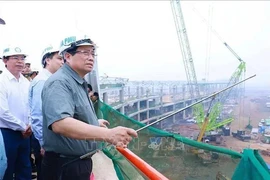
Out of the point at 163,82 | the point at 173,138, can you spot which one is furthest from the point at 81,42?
the point at 163,82

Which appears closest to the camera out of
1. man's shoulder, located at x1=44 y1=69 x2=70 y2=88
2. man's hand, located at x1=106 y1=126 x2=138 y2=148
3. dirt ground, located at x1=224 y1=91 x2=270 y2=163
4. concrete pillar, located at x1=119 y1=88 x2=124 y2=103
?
man's hand, located at x1=106 y1=126 x2=138 y2=148

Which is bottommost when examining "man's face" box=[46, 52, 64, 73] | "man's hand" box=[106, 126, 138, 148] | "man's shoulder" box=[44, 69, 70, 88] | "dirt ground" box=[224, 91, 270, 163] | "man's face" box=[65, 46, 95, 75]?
"dirt ground" box=[224, 91, 270, 163]

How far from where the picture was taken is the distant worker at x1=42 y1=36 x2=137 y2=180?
4.14ft

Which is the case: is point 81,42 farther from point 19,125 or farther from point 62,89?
point 19,125

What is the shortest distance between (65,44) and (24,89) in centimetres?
155

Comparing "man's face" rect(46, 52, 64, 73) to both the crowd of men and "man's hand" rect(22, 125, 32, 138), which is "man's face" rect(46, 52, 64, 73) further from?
"man's hand" rect(22, 125, 32, 138)

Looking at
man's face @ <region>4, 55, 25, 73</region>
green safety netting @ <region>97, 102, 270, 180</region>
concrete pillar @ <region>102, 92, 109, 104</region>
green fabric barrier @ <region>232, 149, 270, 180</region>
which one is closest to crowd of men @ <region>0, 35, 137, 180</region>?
man's face @ <region>4, 55, 25, 73</region>

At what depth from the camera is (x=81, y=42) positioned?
160 cm

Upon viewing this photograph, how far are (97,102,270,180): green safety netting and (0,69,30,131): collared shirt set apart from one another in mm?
1038

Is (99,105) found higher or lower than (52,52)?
lower

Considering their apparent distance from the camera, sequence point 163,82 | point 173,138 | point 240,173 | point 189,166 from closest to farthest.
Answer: point 240,173
point 189,166
point 173,138
point 163,82

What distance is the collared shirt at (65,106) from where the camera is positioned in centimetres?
134

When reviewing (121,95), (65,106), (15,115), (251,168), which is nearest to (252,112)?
(121,95)

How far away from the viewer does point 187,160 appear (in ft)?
5.80
